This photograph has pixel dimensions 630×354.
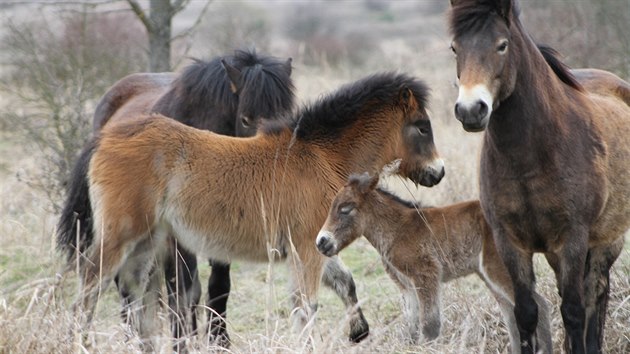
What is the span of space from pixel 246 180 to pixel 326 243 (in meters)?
0.71

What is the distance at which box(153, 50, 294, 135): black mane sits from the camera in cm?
716

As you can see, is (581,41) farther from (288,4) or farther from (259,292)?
(288,4)

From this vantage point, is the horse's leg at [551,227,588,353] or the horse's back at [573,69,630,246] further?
the horse's back at [573,69,630,246]

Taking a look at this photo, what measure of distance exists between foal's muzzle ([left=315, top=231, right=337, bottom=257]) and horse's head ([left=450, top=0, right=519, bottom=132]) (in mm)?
1570

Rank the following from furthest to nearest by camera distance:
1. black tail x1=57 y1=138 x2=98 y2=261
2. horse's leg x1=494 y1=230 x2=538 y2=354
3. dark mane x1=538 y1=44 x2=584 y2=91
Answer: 1. black tail x1=57 y1=138 x2=98 y2=261
2. dark mane x1=538 y1=44 x2=584 y2=91
3. horse's leg x1=494 y1=230 x2=538 y2=354

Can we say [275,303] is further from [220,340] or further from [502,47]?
[502,47]

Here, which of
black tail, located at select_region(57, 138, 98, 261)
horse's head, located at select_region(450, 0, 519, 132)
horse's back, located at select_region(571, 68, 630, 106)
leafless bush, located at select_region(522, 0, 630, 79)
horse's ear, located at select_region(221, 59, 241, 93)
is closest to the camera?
horse's head, located at select_region(450, 0, 519, 132)

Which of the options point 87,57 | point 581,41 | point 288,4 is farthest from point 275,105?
point 288,4

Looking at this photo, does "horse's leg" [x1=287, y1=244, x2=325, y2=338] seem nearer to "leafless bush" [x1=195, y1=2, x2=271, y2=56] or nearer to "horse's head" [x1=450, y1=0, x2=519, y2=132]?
"horse's head" [x1=450, y1=0, x2=519, y2=132]

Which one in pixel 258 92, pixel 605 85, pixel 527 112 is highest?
pixel 527 112

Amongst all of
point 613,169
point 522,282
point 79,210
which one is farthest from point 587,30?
point 79,210

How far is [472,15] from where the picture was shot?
185 inches

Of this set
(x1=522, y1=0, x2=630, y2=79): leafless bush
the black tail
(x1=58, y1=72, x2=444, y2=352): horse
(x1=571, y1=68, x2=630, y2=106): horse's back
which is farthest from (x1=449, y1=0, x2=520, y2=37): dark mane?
(x1=522, y1=0, x2=630, y2=79): leafless bush

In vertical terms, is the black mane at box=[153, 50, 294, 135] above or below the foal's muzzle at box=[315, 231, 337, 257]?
above
